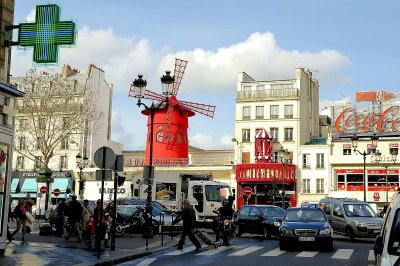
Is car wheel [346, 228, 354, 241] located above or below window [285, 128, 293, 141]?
below

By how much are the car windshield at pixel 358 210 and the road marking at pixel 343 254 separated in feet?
17.2

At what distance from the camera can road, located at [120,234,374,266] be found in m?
15.4

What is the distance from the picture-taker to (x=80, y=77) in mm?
70438

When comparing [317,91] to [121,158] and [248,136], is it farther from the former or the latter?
[121,158]

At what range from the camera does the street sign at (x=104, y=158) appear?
53.0 feet

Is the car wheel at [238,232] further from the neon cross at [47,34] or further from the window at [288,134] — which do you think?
the window at [288,134]

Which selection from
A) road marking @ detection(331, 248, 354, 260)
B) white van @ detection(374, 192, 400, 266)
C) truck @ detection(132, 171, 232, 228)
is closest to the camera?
white van @ detection(374, 192, 400, 266)

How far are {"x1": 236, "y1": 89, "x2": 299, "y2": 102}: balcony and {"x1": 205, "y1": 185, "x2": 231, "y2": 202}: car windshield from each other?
1143 inches

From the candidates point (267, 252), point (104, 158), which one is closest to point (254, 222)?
point (267, 252)

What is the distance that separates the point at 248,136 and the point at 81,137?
A: 1889 cm

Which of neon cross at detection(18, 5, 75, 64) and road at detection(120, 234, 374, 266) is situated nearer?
road at detection(120, 234, 374, 266)

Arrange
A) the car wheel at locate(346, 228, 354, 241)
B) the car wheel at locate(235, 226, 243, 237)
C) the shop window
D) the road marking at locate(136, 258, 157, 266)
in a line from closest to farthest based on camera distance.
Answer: the road marking at locate(136, 258, 157, 266)
the car wheel at locate(346, 228, 354, 241)
the car wheel at locate(235, 226, 243, 237)
the shop window

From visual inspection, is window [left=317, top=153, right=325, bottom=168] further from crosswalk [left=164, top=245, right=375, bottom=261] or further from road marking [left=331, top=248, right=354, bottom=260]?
road marking [left=331, top=248, right=354, bottom=260]

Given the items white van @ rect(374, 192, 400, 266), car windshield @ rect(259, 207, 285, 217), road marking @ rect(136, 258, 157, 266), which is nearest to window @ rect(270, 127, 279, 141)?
car windshield @ rect(259, 207, 285, 217)
